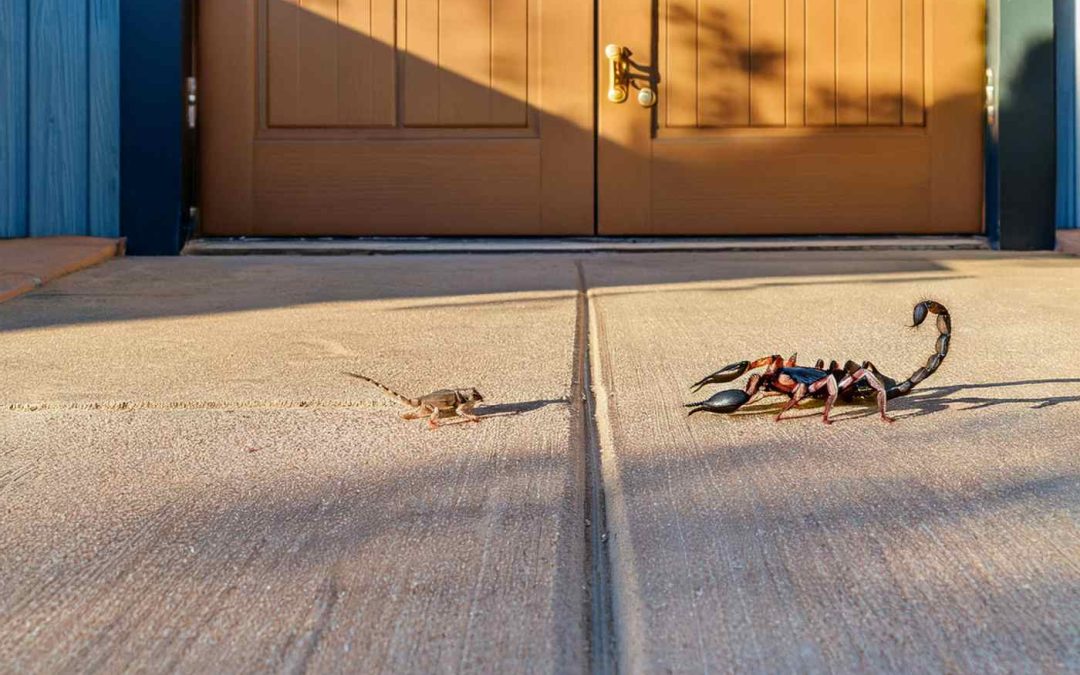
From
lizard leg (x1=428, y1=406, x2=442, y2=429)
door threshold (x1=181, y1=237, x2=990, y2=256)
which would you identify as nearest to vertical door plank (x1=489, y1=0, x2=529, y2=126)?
door threshold (x1=181, y1=237, x2=990, y2=256)

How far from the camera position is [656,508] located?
6.72ft

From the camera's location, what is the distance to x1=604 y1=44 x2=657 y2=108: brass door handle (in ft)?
20.8

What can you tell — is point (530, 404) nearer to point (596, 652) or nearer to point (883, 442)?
point (883, 442)

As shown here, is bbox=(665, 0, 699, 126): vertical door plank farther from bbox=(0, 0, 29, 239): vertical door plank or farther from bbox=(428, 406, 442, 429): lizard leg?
bbox=(428, 406, 442, 429): lizard leg

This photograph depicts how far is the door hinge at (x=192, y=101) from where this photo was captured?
636 centimetres

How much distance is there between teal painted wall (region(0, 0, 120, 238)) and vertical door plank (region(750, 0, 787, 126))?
3.10m

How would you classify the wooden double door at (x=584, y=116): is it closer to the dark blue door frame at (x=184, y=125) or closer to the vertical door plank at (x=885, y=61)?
the vertical door plank at (x=885, y=61)

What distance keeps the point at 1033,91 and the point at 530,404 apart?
14.5ft

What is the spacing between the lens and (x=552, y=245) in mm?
6387

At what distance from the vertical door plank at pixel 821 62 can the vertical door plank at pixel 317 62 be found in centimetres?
234

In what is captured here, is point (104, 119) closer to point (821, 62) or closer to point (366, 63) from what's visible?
point (366, 63)

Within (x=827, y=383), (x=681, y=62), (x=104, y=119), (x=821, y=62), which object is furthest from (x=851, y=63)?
(x=827, y=383)

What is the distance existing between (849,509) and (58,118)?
5172 mm

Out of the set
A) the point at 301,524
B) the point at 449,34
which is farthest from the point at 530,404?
the point at 449,34
